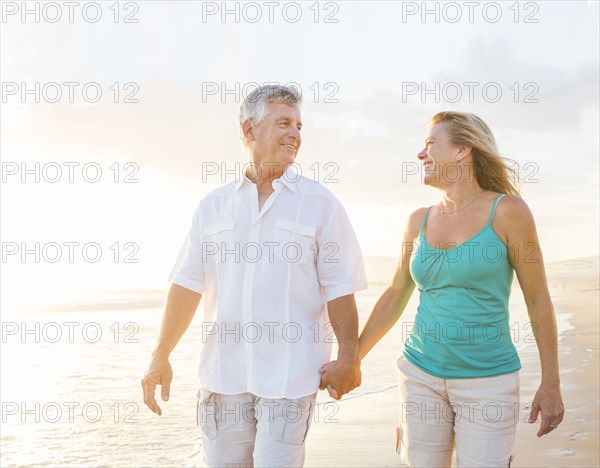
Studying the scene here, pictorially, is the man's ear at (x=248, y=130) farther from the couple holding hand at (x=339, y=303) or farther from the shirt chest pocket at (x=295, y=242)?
the shirt chest pocket at (x=295, y=242)

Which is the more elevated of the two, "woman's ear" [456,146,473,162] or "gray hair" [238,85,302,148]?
"gray hair" [238,85,302,148]

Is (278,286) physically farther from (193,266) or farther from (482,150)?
(482,150)

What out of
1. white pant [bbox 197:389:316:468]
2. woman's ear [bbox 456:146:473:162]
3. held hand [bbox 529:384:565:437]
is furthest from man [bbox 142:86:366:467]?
held hand [bbox 529:384:565:437]

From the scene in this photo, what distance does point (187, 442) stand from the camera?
20.6 ft

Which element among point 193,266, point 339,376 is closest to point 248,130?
point 193,266

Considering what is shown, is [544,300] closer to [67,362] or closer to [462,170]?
[462,170]

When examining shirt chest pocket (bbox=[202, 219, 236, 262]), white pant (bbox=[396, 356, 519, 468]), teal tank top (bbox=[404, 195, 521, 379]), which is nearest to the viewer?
white pant (bbox=[396, 356, 519, 468])

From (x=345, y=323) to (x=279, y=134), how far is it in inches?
35.5

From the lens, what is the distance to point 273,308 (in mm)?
3254

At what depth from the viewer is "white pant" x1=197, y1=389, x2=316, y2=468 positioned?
3.10 metres

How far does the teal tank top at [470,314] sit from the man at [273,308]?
381 mm

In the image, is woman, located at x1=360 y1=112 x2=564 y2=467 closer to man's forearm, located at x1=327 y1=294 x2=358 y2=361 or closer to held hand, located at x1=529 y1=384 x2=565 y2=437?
held hand, located at x1=529 y1=384 x2=565 y2=437

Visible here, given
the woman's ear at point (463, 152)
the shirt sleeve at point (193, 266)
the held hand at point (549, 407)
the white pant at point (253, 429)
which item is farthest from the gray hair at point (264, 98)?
the held hand at point (549, 407)

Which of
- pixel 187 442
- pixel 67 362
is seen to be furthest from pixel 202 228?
pixel 67 362
